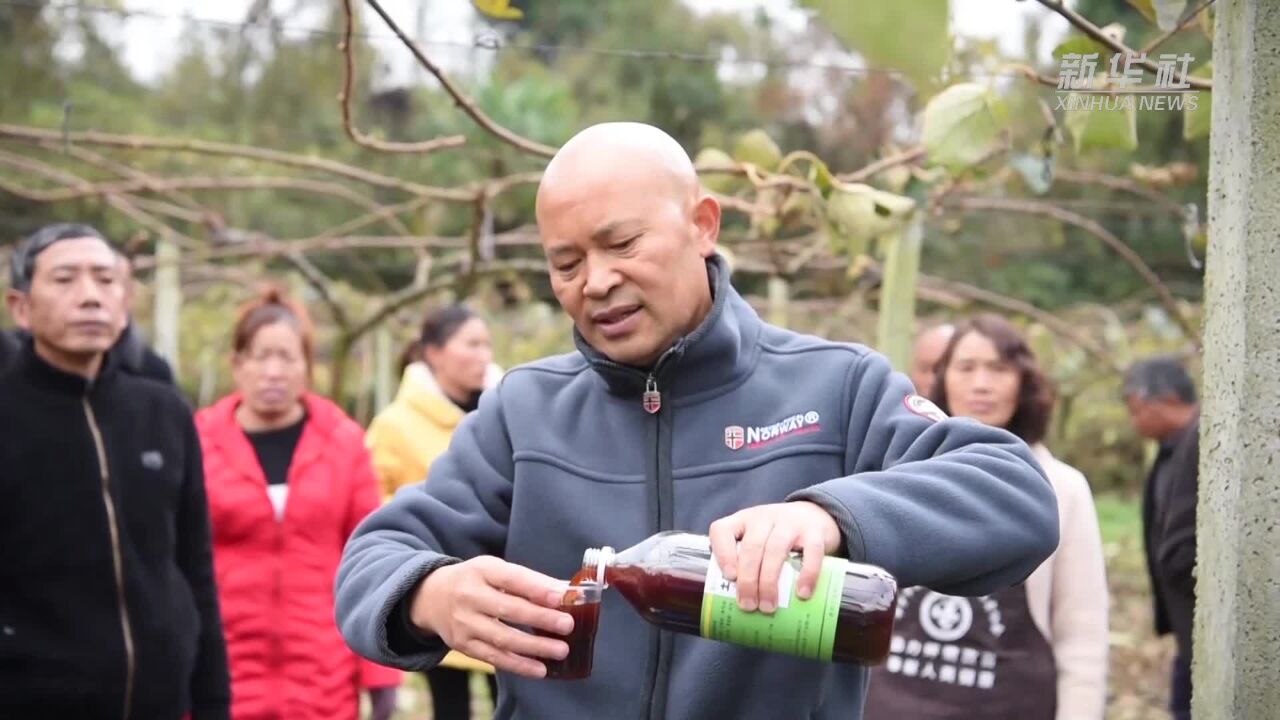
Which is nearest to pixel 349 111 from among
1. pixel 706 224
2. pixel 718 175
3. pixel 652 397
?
pixel 718 175

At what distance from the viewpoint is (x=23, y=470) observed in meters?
3.31

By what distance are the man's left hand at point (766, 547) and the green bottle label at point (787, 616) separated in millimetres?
18

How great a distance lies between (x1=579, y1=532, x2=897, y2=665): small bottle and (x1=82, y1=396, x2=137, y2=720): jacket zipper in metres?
2.09

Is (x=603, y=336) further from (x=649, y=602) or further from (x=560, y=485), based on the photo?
(x=649, y=602)

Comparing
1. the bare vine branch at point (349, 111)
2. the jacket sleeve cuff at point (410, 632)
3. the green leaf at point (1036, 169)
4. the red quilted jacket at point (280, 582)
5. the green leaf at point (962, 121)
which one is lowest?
the red quilted jacket at point (280, 582)

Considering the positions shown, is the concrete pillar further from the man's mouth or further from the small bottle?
the man's mouth

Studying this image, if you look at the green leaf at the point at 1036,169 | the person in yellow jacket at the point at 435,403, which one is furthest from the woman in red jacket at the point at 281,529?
the green leaf at the point at 1036,169

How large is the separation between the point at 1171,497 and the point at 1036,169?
125cm

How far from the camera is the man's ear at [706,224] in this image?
1.84m

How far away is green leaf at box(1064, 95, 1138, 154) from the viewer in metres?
2.53

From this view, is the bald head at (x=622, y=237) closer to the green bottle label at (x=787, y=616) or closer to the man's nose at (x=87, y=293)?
the green bottle label at (x=787, y=616)

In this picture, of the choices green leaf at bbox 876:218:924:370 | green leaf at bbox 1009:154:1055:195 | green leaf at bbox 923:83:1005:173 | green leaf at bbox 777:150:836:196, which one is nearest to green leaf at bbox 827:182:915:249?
green leaf at bbox 777:150:836:196

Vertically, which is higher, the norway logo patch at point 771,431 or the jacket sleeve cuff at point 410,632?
the norway logo patch at point 771,431

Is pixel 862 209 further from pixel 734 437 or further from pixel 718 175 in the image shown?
pixel 734 437
